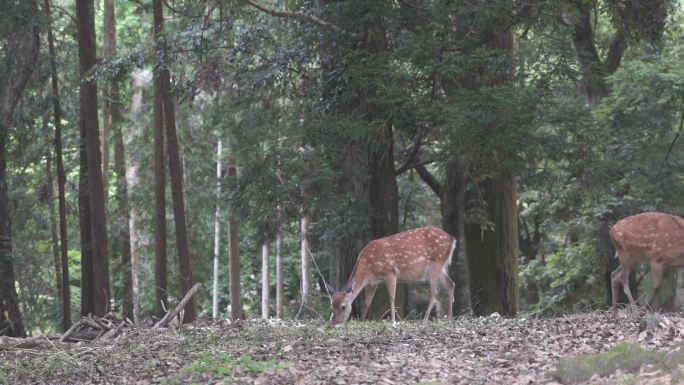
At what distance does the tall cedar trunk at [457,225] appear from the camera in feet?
50.8

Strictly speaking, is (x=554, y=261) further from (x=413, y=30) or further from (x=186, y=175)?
(x=186, y=175)

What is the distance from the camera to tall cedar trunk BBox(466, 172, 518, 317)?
1711 cm

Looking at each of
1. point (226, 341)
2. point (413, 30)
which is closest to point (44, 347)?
point (226, 341)

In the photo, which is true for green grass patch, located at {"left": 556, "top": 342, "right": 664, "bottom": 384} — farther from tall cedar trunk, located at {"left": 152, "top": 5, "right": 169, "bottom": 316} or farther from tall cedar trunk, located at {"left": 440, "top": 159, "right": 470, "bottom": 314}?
tall cedar trunk, located at {"left": 152, "top": 5, "right": 169, "bottom": 316}

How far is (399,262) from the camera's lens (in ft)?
40.3

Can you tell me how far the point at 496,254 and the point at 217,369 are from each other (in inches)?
409

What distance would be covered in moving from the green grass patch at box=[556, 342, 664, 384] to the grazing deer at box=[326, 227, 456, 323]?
5091 millimetres

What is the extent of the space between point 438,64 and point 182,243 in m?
8.20

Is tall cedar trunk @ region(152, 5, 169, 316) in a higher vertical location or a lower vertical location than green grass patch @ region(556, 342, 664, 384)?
higher

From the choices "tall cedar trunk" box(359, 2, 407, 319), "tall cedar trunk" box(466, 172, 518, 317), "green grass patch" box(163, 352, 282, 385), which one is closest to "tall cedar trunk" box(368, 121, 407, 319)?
"tall cedar trunk" box(359, 2, 407, 319)

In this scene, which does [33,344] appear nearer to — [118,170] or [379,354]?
[379,354]

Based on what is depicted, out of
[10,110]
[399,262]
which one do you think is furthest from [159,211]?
[399,262]

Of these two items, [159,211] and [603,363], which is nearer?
[603,363]

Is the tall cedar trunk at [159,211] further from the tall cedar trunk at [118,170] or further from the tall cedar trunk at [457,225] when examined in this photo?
the tall cedar trunk at [457,225]
